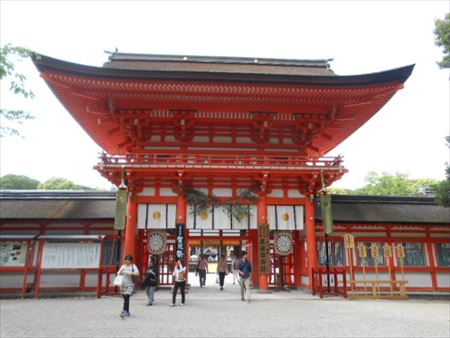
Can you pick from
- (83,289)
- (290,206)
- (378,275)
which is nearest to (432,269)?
(378,275)

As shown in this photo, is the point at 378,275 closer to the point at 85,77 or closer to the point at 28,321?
the point at 28,321

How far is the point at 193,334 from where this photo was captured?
7793mm

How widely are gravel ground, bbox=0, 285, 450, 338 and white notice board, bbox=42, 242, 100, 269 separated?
1.30 m

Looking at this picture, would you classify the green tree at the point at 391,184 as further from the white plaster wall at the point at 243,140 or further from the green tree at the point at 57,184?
the green tree at the point at 57,184

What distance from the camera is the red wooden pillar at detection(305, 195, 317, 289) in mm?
15259

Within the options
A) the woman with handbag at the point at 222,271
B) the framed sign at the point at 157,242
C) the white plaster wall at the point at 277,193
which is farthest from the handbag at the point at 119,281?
the woman with handbag at the point at 222,271

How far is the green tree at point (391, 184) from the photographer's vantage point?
54.9 meters

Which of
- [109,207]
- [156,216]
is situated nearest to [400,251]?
[156,216]

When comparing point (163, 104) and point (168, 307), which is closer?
point (168, 307)

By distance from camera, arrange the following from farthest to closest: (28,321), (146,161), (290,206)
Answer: (290,206) → (146,161) → (28,321)

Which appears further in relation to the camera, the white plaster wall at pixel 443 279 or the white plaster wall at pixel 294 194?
the white plaster wall at pixel 443 279

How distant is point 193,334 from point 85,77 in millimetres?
10693

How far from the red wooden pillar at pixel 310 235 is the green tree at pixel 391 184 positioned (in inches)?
1644

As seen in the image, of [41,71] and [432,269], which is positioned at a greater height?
[41,71]
